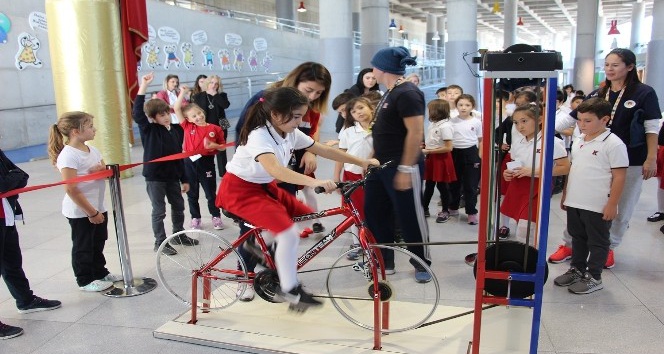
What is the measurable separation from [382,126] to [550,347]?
1.73m

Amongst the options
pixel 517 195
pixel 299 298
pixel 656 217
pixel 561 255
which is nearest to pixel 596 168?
pixel 517 195

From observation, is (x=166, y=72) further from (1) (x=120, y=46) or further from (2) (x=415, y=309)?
(2) (x=415, y=309)

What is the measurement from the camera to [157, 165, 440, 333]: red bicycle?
288cm

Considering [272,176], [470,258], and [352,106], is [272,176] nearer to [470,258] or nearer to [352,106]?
[352,106]

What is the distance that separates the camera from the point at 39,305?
11.4 ft

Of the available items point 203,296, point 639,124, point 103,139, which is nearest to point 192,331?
point 203,296

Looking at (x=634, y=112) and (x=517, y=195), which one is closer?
(x=634, y=112)

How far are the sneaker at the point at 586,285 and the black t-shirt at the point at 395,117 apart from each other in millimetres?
1484

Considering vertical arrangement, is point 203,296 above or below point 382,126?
below

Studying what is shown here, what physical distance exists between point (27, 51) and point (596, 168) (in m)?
10.4

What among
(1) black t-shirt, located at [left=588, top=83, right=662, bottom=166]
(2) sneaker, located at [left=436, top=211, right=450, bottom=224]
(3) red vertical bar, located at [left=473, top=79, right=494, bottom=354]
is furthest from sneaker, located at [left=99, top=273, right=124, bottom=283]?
(1) black t-shirt, located at [left=588, top=83, right=662, bottom=166]

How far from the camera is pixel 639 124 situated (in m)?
3.83

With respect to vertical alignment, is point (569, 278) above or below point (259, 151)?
below

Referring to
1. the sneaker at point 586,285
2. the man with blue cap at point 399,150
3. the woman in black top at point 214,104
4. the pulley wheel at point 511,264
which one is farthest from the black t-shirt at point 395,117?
the woman in black top at point 214,104
